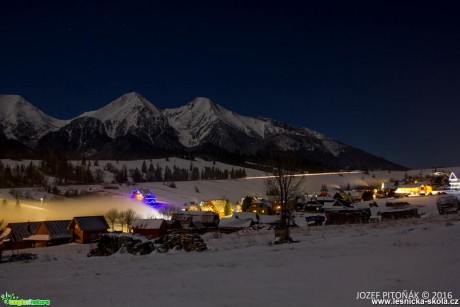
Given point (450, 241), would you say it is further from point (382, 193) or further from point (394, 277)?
point (382, 193)

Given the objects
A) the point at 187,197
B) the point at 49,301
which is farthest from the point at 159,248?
the point at 187,197

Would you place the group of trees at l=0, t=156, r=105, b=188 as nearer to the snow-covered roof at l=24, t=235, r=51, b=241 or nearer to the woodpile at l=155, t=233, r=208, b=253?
the snow-covered roof at l=24, t=235, r=51, b=241

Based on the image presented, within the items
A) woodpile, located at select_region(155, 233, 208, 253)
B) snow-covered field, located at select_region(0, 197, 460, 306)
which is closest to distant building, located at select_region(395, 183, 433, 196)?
woodpile, located at select_region(155, 233, 208, 253)

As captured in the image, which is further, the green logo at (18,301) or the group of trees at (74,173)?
the group of trees at (74,173)

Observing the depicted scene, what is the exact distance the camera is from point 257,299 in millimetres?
8820

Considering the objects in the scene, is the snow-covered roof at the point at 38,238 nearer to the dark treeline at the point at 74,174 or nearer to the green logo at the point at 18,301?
the green logo at the point at 18,301

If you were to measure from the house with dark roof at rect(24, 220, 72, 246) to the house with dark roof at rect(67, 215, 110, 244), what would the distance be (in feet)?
3.41

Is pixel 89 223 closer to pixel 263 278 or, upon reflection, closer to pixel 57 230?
pixel 57 230

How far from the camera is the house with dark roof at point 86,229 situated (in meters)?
51.9

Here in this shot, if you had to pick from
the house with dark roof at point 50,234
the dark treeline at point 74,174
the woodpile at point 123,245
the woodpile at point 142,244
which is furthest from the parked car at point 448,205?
the dark treeline at point 74,174

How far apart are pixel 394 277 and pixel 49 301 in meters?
8.07

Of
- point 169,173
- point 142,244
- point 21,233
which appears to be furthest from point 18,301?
point 169,173

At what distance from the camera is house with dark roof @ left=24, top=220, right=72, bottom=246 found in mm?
51844

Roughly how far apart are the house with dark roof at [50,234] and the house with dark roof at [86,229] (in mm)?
1041
